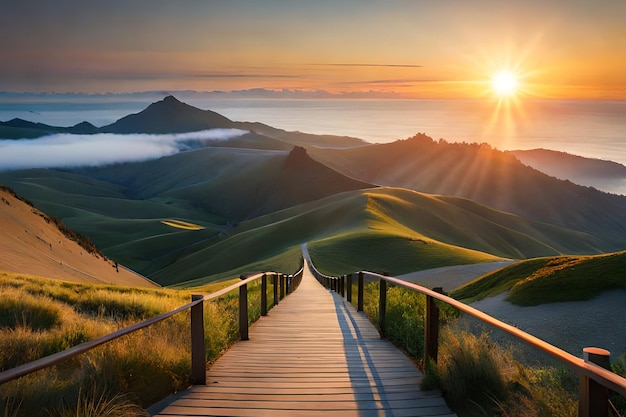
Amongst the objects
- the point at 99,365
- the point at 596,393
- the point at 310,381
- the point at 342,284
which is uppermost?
the point at 596,393

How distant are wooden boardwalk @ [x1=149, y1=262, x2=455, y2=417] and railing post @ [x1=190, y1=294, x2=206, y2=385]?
167 millimetres

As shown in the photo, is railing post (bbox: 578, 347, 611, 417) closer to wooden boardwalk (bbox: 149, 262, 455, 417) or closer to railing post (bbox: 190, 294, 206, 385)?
wooden boardwalk (bbox: 149, 262, 455, 417)

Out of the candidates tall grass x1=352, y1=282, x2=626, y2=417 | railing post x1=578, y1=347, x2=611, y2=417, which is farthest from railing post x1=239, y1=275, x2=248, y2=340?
railing post x1=578, y1=347, x2=611, y2=417

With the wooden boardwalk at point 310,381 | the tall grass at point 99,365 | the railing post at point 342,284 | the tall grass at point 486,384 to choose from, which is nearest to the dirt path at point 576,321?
the wooden boardwalk at point 310,381

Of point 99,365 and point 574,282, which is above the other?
point 99,365

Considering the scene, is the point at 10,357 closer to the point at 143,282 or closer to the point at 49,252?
the point at 49,252

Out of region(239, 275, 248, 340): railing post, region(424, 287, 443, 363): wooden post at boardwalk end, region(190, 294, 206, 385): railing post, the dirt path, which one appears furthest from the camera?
the dirt path

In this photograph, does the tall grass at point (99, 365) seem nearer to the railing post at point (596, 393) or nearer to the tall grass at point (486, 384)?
the tall grass at point (486, 384)

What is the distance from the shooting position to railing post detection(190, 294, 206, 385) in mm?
6501

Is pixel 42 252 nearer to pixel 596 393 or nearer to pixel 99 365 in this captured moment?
pixel 99 365

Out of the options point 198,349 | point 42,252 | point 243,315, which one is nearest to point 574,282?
point 243,315

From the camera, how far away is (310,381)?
6.59 meters

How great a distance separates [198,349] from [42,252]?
28703 millimetres

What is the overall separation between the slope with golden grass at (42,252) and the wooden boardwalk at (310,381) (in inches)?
761
